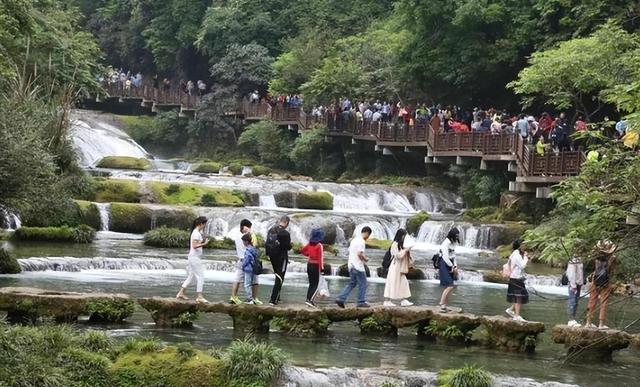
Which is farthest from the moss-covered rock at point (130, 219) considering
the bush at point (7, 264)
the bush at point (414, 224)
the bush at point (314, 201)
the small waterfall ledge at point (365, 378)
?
the small waterfall ledge at point (365, 378)

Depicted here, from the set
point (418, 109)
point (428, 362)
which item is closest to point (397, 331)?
point (428, 362)

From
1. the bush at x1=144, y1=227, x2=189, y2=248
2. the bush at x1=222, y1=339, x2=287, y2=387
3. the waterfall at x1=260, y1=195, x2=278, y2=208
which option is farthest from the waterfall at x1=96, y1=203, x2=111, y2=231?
the bush at x1=222, y1=339, x2=287, y2=387

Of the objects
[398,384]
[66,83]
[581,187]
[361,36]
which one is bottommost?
[398,384]

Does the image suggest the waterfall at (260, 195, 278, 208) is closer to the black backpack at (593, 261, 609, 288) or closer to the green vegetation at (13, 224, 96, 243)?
the green vegetation at (13, 224, 96, 243)

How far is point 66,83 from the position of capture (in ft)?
131

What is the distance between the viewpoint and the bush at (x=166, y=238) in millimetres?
31062

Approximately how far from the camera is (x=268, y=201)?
40500 millimetres

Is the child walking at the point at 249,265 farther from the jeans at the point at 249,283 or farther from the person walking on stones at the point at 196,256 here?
the person walking on stones at the point at 196,256

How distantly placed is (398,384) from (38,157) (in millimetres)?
13078

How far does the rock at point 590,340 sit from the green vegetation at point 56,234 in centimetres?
1783

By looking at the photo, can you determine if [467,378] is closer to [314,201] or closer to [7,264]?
[7,264]

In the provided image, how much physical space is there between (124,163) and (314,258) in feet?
112

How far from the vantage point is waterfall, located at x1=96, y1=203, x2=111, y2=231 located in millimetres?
33500

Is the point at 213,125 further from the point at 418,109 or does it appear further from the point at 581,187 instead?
the point at 581,187
